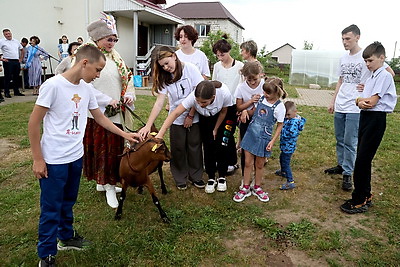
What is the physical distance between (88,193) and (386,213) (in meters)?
3.40

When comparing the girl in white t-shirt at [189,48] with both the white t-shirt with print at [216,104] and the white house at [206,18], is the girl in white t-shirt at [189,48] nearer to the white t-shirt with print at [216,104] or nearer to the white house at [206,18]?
the white t-shirt with print at [216,104]

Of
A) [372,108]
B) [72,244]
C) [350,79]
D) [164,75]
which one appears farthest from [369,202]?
[72,244]

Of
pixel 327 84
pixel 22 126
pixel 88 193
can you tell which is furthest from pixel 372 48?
pixel 327 84

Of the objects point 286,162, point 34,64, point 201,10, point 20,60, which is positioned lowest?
point 286,162

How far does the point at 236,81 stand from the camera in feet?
14.8

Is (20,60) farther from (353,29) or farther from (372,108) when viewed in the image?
(372,108)

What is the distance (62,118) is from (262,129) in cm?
216

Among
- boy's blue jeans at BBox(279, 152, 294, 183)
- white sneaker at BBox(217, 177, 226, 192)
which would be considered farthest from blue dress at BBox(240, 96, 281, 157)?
white sneaker at BBox(217, 177, 226, 192)

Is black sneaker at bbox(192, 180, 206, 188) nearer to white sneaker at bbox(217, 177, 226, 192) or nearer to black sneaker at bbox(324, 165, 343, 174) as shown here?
white sneaker at bbox(217, 177, 226, 192)

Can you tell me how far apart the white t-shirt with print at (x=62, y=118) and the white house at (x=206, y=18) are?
98.3ft

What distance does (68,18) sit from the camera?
1416 centimetres

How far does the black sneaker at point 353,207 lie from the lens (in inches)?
136

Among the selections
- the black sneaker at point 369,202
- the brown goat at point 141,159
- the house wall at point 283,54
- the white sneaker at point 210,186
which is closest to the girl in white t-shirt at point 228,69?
the white sneaker at point 210,186

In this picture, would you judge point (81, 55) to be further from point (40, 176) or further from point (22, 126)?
point (22, 126)
